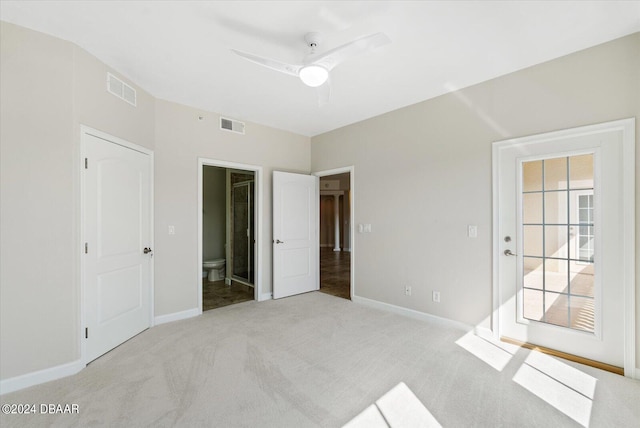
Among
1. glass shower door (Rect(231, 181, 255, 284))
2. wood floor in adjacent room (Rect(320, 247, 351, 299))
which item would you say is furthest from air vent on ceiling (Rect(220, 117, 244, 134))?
wood floor in adjacent room (Rect(320, 247, 351, 299))

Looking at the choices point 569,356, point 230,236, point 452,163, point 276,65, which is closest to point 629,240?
point 569,356

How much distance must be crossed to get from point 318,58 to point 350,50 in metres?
0.24

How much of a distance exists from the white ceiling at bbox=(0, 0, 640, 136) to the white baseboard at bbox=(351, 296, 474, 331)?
2.71 metres

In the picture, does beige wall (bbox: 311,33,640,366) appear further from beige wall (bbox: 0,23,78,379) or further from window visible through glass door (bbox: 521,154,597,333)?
beige wall (bbox: 0,23,78,379)

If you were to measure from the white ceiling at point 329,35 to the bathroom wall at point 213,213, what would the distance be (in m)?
2.97

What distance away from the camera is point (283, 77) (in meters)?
3.00

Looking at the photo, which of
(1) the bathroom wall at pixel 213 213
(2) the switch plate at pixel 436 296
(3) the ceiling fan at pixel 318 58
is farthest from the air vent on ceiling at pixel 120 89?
(2) the switch plate at pixel 436 296

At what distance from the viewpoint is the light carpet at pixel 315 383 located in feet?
6.18

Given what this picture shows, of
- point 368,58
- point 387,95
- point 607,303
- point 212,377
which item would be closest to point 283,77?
point 368,58

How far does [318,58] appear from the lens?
2.07 meters

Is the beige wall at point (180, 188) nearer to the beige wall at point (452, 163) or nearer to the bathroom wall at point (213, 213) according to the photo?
the beige wall at point (452, 163)

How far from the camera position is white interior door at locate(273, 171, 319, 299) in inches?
182

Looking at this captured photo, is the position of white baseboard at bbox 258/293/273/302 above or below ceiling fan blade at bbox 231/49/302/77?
below

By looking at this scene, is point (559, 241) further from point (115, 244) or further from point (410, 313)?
point (115, 244)
